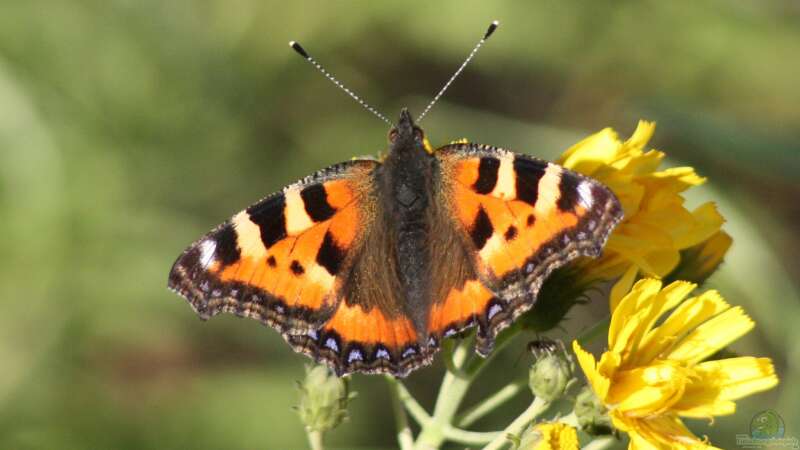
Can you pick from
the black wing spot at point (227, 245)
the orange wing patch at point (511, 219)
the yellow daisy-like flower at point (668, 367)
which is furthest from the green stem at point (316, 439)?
the yellow daisy-like flower at point (668, 367)

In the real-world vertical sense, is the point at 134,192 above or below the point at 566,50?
below

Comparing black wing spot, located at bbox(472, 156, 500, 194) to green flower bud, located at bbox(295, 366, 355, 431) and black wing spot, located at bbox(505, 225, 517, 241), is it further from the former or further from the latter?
green flower bud, located at bbox(295, 366, 355, 431)

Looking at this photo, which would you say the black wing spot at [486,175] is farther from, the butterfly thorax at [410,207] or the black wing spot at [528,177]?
the butterfly thorax at [410,207]

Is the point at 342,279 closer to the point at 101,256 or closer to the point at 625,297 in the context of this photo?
the point at 625,297

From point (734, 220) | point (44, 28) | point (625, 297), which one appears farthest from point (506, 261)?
point (44, 28)

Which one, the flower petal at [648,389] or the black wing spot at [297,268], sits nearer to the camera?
the flower petal at [648,389]

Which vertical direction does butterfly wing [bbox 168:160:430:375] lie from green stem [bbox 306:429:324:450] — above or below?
above

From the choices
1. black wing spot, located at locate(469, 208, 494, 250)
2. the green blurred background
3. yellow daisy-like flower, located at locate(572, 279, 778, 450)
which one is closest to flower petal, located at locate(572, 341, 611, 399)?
yellow daisy-like flower, located at locate(572, 279, 778, 450)

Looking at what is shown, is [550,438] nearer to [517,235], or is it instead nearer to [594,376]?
[594,376]
